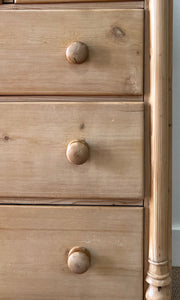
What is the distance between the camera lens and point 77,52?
647mm

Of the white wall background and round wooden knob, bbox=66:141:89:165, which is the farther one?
the white wall background

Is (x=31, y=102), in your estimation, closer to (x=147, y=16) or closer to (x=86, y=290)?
(x=147, y=16)

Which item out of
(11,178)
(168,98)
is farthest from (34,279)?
(168,98)

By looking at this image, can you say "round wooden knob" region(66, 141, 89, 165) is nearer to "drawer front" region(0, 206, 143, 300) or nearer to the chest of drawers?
the chest of drawers

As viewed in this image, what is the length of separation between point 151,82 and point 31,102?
24 cm

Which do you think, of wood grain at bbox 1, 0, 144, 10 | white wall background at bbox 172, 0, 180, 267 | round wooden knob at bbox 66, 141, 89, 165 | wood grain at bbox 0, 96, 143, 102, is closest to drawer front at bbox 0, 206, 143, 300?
round wooden knob at bbox 66, 141, 89, 165

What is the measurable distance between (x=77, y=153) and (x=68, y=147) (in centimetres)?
2

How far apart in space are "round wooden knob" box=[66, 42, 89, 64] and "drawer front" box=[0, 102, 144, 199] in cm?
8

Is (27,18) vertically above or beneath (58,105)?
above

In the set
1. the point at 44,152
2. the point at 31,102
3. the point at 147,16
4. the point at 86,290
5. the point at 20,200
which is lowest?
the point at 86,290

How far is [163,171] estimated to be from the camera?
669 millimetres

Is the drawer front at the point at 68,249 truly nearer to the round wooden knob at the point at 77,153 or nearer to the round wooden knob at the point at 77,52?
the round wooden knob at the point at 77,153

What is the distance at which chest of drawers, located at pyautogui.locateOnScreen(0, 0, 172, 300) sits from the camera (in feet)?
2.19

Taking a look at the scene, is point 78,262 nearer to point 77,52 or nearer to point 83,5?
point 77,52
